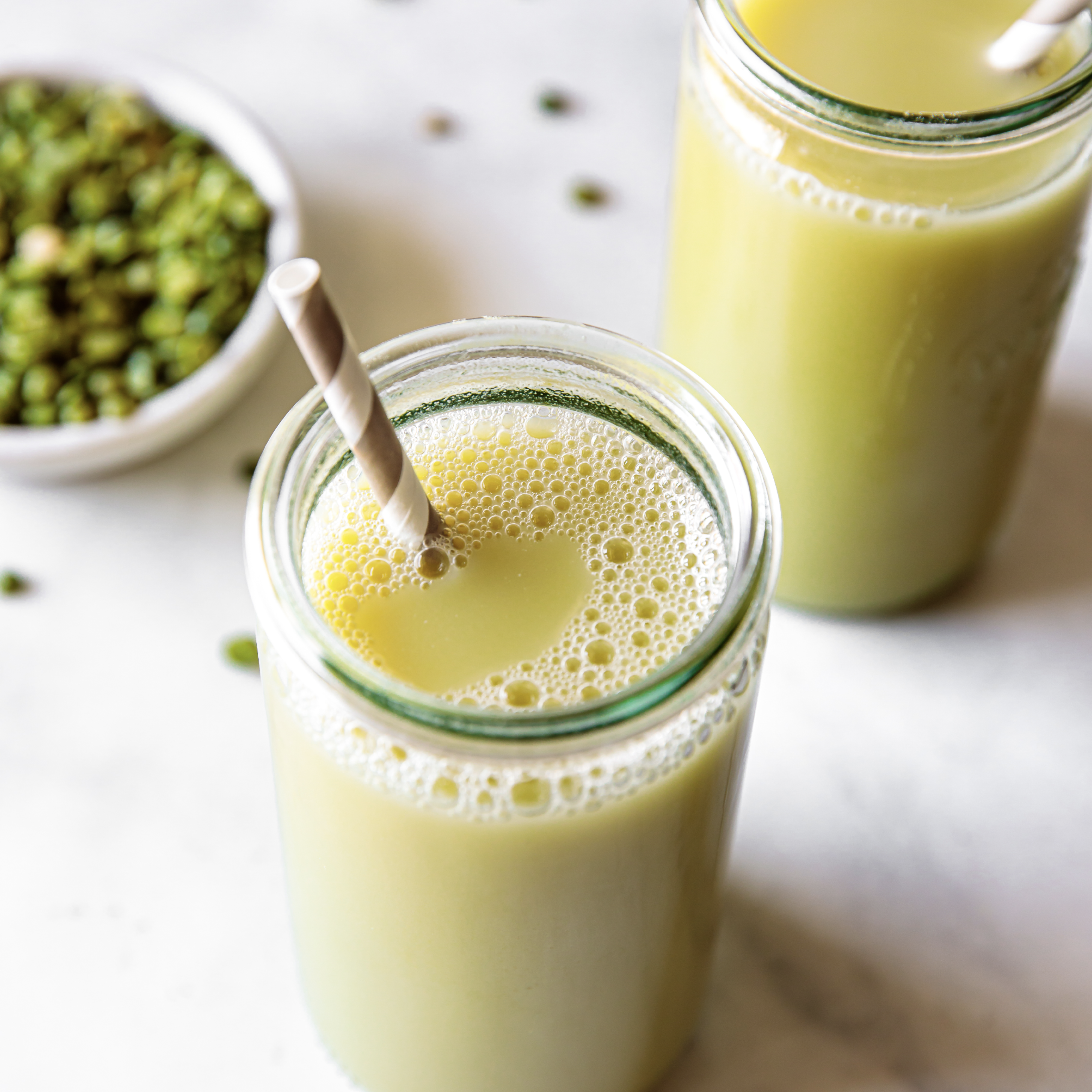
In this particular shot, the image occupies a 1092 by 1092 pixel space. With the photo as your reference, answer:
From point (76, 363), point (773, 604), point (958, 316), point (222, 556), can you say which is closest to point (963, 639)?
point (773, 604)

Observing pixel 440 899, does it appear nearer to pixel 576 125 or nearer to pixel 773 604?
pixel 773 604

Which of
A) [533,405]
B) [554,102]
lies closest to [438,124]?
[554,102]

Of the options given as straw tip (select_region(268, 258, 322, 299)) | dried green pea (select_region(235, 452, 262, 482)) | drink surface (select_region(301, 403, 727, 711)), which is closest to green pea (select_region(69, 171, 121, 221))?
dried green pea (select_region(235, 452, 262, 482))

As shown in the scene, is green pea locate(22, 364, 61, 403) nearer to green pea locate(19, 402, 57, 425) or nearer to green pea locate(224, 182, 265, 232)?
green pea locate(19, 402, 57, 425)

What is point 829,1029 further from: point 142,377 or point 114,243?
point 114,243

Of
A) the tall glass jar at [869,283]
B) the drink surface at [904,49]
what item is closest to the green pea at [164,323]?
the tall glass jar at [869,283]

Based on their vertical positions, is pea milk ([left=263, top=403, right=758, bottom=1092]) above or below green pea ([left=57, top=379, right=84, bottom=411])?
above
